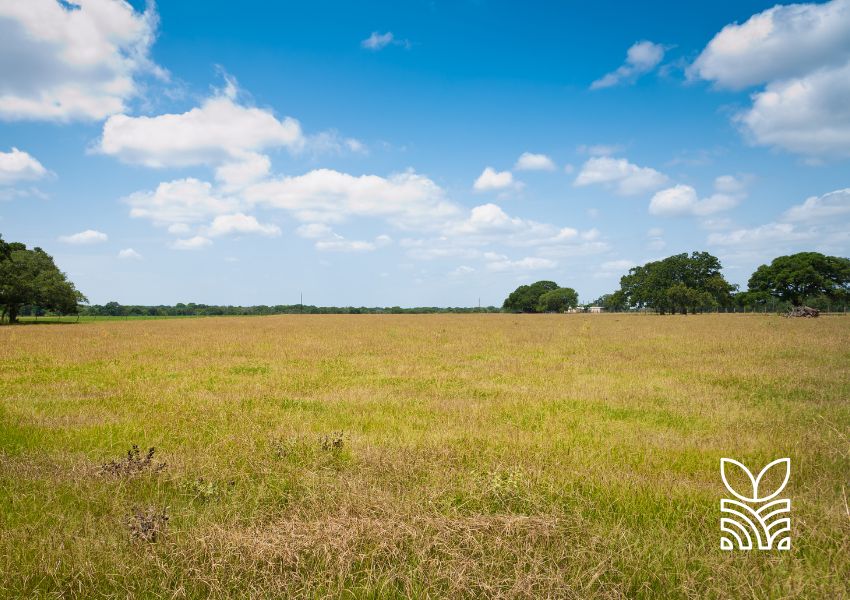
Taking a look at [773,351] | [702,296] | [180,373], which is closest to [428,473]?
[180,373]

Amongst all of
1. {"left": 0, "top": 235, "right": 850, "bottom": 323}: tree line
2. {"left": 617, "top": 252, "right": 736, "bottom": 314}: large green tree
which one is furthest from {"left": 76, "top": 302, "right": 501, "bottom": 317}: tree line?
{"left": 617, "top": 252, "right": 736, "bottom": 314}: large green tree

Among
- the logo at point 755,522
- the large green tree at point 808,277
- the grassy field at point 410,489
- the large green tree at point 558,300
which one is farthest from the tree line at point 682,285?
the logo at point 755,522

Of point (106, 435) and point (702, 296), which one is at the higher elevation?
point (702, 296)

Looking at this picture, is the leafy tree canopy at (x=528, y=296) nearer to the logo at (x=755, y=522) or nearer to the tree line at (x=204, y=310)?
the tree line at (x=204, y=310)

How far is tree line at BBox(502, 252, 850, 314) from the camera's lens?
78.2 metres

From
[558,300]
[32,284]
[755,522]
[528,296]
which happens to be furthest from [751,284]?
[32,284]

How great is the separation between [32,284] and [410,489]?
72.0 metres

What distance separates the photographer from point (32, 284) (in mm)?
56625

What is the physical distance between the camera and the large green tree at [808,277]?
7731 centimetres

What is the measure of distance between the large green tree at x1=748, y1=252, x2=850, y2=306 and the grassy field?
86327 mm

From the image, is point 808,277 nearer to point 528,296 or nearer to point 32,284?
point 528,296

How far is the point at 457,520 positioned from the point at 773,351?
21558mm

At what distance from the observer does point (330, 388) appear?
12328mm

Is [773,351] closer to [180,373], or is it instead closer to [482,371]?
[482,371]
